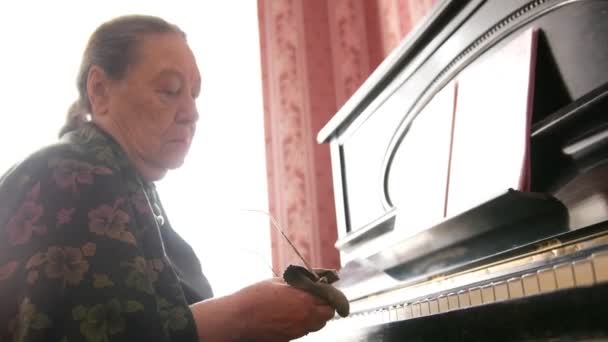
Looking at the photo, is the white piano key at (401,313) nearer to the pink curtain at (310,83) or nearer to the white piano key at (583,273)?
the white piano key at (583,273)

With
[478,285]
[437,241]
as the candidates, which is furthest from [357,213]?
[478,285]

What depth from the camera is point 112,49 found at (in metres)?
0.87

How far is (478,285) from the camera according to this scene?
2.02ft

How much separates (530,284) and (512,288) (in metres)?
0.02

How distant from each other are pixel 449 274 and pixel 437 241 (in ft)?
0.26

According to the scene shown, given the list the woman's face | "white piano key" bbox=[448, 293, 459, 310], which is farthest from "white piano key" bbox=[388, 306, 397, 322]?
the woman's face

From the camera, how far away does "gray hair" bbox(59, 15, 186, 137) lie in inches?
34.2

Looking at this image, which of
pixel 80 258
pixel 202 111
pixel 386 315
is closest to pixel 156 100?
pixel 80 258

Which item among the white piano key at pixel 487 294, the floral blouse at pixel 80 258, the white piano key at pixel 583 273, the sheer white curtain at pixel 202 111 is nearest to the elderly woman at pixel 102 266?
the floral blouse at pixel 80 258

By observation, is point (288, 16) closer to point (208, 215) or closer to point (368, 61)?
point (368, 61)

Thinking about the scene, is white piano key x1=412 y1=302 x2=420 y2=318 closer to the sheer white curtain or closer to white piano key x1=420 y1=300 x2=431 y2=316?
white piano key x1=420 y1=300 x2=431 y2=316

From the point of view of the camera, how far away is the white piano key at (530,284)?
1.77 ft

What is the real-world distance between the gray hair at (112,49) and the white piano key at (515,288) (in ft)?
2.11

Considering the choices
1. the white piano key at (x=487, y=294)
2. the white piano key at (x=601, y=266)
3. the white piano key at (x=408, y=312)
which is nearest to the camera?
the white piano key at (x=601, y=266)
